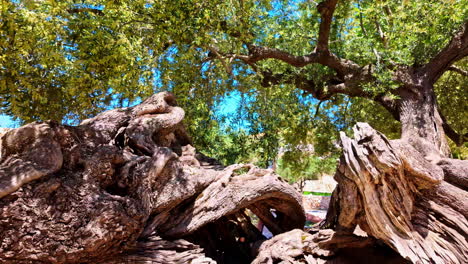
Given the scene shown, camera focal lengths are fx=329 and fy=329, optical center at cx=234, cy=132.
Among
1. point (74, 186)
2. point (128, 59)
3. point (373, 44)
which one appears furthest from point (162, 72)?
point (373, 44)

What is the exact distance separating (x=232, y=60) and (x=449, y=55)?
4480 mm

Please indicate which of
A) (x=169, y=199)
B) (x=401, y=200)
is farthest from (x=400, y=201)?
(x=169, y=199)

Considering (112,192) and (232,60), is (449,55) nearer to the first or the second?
(232,60)

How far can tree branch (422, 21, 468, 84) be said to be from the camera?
629cm

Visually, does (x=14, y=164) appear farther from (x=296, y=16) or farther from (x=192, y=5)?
(x=296, y=16)

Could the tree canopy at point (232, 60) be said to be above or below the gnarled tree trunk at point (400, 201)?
above

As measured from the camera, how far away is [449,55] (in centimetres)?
657

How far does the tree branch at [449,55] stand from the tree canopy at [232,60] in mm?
59

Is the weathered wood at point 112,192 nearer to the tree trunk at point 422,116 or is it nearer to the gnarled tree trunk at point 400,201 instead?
the gnarled tree trunk at point 400,201

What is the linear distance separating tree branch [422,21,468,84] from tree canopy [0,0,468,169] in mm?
59

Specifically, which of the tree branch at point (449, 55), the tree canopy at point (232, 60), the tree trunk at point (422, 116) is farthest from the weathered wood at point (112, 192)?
the tree branch at point (449, 55)

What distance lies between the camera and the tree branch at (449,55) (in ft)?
20.6

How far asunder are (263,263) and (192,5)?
409cm

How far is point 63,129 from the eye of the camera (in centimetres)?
365
